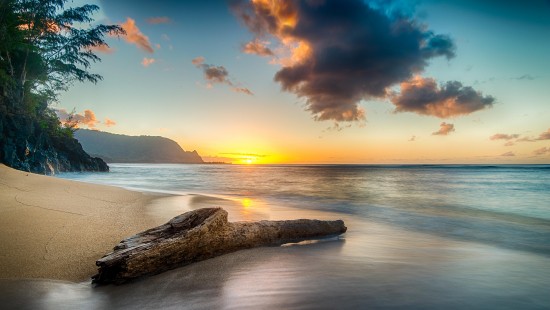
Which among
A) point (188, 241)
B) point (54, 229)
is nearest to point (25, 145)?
point (54, 229)

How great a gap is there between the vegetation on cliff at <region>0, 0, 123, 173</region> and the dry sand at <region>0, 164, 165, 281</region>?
1555cm

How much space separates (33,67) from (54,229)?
1069 inches

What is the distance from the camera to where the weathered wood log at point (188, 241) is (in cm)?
304

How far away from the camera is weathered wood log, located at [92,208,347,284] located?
3.04 meters

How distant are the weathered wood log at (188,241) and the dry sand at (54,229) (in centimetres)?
58

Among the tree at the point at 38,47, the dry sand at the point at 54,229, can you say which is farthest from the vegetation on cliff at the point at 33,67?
the dry sand at the point at 54,229

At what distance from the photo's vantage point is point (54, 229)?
4.54 meters

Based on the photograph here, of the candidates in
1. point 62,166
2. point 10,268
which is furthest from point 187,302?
point 62,166

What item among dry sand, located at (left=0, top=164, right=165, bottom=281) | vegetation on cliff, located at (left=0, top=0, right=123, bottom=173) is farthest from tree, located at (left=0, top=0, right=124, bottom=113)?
dry sand, located at (left=0, top=164, right=165, bottom=281)

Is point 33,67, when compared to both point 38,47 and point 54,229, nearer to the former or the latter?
point 38,47

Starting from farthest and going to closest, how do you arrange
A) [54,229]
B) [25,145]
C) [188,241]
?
[25,145] < [54,229] < [188,241]

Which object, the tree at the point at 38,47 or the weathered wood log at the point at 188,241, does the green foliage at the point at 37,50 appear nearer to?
the tree at the point at 38,47

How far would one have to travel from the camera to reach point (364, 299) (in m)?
3.10

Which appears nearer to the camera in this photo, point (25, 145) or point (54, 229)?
point (54, 229)
